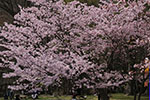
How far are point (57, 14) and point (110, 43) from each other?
90.8 inches

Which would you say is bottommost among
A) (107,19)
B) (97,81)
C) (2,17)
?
(97,81)

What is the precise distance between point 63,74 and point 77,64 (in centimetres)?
55

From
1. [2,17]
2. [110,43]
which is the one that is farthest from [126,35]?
[2,17]

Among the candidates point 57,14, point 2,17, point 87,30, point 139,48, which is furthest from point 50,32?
point 2,17

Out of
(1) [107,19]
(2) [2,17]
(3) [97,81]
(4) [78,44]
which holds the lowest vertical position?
(3) [97,81]

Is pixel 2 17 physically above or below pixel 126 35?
above

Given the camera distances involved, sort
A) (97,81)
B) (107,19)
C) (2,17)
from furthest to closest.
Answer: (2,17)
(107,19)
(97,81)

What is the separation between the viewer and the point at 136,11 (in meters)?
9.12

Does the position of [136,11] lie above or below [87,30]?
above

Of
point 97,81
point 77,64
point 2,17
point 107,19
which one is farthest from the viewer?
point 2,17

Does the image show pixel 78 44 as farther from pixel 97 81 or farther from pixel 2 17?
pixel 2 17

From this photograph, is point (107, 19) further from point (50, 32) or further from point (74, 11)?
point (50, 32)

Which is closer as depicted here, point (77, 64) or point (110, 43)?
point (77, 64)

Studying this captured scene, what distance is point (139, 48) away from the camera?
10031 millimetres
